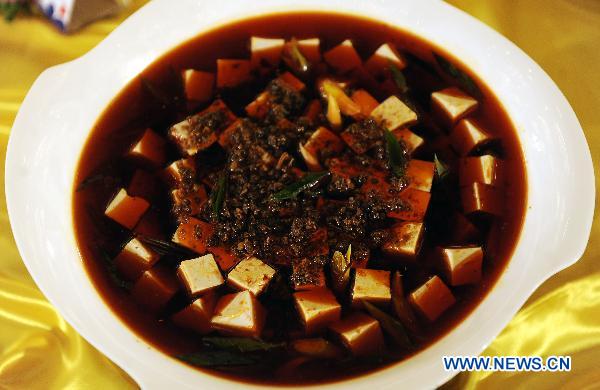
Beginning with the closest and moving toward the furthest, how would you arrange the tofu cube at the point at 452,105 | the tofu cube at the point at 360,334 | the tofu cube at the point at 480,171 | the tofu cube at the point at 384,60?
1. the tofu cube at the point at 360,334
2. the tofu cube at the point at 480,171
3. the tofu cube at the point at 452,105
4. the tofu cube at the point at 384,60

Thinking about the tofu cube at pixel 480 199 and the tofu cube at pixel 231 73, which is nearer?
the tofu cube at pixel 480 199

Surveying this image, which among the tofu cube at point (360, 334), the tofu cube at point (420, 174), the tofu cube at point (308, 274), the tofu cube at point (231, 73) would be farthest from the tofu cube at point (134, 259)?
the tofu cube at point (420, 174)

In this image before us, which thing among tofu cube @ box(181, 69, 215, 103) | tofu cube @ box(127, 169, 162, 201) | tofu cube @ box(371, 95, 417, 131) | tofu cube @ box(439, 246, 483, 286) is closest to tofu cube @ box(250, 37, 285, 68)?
tofu cube @ box(181, 69, 215, 103)

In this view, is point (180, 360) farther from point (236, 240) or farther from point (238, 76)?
point (238, 76)

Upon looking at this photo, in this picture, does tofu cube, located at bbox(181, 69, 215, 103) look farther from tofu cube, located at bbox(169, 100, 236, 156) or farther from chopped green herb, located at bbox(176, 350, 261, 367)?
chopped green herb, located at bbox(176, 350, 261, 367)

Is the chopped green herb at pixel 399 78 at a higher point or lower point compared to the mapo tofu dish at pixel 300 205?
higher

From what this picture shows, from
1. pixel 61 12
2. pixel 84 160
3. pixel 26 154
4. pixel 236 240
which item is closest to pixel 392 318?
pixel 236 240

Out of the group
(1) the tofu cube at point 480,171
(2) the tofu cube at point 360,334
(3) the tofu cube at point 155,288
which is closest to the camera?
(2) the tofu cube at point 360,334

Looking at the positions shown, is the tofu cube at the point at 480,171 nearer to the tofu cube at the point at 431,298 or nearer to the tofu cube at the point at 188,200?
the tofu cube at the point at 431,298
